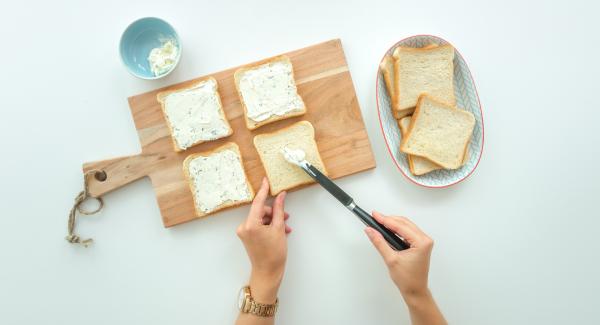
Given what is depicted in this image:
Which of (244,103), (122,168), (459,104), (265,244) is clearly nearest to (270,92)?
(244,103)

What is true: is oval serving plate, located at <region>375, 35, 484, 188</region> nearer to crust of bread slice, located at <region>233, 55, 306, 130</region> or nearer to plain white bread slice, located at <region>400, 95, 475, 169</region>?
plain white bread slice, located at <region>400, 95, 475, 169</region>

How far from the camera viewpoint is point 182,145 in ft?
5.51

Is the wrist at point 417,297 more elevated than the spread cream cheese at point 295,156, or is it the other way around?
the spread cream cheese at point 295,156

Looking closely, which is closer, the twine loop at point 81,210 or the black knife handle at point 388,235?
the black knife handle at point 388,235

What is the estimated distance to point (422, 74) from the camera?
1702 mm

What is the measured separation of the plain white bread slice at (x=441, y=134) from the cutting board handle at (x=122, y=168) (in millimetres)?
1168

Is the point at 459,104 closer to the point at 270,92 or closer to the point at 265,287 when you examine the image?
the point at 270,92

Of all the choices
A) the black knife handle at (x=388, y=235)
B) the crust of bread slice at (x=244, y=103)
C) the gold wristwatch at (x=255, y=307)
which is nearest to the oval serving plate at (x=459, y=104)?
the black knife handle at (x=388, y=235)

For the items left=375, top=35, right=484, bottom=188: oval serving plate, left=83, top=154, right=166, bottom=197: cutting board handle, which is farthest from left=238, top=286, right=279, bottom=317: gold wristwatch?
left=375, top=35, right=484, bottom=188: oval serving plate

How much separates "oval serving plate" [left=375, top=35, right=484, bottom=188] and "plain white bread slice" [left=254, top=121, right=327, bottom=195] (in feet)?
1.10

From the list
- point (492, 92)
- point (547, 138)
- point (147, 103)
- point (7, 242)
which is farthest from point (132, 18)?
point (547, 138)

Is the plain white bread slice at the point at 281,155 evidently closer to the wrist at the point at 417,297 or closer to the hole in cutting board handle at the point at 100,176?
the wrist at the point at 417,297

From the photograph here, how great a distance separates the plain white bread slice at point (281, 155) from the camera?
1688 mm

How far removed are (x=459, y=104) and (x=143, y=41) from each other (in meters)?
1.51
